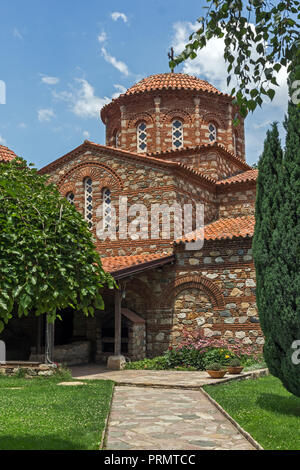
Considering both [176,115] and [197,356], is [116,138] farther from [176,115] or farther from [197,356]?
[197,356]

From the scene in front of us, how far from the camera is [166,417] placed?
276 inches

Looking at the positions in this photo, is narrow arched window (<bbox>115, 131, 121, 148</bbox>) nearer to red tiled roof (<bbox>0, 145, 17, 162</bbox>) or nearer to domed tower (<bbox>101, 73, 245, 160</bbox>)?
domed tower (<bbox>101, 73, 245, 160</bbox>)

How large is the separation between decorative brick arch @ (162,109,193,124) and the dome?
0.90 metres

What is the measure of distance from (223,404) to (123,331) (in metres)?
7.35

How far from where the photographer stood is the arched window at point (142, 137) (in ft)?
61.1

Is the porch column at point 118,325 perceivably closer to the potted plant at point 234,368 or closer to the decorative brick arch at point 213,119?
the potted plant at point 234,368

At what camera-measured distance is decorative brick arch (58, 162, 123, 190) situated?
15688 millimetres

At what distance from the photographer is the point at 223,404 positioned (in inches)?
302

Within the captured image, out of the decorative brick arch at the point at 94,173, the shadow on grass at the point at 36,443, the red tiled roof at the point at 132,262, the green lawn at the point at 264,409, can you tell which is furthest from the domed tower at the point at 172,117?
the shadow on grass at the point at 36,443

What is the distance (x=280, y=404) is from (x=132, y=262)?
641 cm

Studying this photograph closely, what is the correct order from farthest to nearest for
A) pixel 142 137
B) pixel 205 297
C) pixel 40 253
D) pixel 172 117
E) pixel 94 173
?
pixel 142 137
pixel 172 117
pixel 94 173
pixel 205 297
pixel 40 253

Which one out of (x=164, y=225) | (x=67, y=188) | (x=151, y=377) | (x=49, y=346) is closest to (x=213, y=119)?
(x=164, y=225)
